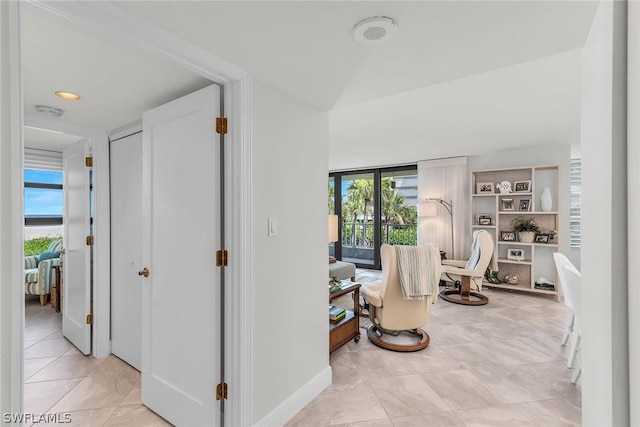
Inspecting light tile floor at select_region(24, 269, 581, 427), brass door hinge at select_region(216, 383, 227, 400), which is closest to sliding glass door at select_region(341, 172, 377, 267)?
light tile floor at select_region(24, 269, 581, 427)

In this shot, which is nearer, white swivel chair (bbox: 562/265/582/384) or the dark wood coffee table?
white swivel chair (bbox: 562/265/582/384)

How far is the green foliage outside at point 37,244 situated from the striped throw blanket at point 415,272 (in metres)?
5.91

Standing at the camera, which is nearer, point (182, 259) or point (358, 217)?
point (182, 259)

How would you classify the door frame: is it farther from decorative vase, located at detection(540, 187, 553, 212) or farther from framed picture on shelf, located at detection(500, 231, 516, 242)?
decorative vase, located at detection(540, 187, 553, 212)

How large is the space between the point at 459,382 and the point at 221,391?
182cm

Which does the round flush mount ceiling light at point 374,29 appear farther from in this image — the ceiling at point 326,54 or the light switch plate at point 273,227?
the light switch plate at point 273,227

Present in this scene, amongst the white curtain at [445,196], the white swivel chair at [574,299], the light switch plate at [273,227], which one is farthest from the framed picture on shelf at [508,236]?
the light switch plate at [273,227]

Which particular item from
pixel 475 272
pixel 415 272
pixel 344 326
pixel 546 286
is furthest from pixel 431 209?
pixel 344 326

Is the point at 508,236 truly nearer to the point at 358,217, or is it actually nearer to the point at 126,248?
the point at 358,217

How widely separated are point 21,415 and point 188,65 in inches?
57.7

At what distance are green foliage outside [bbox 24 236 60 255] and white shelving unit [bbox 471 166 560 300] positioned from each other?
7504mm

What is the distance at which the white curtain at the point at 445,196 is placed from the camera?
5461 millimetres

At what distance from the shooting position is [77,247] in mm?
2887

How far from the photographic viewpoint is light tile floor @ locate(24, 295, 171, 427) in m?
1.95
